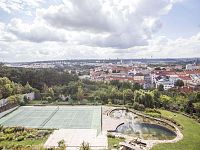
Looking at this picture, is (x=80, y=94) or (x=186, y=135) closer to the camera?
(x=186, y=135)

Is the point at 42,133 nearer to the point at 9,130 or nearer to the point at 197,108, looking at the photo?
the point at 9,130

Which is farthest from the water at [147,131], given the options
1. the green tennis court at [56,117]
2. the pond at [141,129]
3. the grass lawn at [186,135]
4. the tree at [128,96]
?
the tree at [128,96]

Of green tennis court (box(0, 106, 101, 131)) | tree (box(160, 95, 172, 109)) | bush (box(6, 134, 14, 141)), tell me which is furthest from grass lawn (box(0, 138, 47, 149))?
tree (box(160, 95, 172, 109))

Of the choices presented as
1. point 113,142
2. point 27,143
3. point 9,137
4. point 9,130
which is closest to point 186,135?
point 113,142

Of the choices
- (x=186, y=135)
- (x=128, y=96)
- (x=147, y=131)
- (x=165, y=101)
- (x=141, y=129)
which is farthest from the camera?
(x=128, y=96)

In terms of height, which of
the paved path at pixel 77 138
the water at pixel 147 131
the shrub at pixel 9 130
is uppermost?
the shrub at pixel 9 130

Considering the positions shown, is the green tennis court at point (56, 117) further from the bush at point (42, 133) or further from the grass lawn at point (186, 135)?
the grass lawn at point (186, 135)
